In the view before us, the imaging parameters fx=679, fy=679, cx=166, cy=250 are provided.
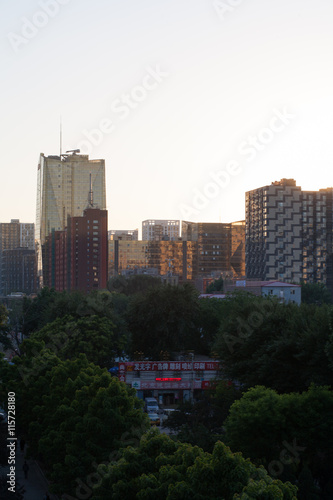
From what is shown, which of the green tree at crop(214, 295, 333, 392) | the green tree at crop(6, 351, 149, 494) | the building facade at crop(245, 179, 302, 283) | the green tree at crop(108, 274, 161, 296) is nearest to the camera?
the green tree at crop(6, 351, 149, 494)

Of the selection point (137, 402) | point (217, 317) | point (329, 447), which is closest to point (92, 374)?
point (137, 402)

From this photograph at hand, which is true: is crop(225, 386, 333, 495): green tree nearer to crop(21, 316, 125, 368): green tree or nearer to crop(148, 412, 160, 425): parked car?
crop(148, 412, 160, 425): parked car

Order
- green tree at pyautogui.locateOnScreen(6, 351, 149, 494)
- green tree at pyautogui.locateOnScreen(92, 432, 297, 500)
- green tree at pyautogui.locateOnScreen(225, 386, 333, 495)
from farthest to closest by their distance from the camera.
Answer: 1. green tree at pyautogui.locateOnScreen(225, 386, 333, 495)
2. green tree at pyautogui.locateOnScreen(6, 351, 149, 494)
3. green tree at pyautogui.locateOnScreen(92, 432, 297, 500)

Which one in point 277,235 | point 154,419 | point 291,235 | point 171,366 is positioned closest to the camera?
point 154,419

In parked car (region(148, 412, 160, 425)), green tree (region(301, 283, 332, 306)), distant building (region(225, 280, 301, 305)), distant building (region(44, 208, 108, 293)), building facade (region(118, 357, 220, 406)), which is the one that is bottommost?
parked car (region(148, 412, 160, 425))

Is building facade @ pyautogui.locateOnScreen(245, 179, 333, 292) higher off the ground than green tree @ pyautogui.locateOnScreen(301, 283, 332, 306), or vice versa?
building facade @ pyautogui.locateOnScreen(245, 179, 333, 292)

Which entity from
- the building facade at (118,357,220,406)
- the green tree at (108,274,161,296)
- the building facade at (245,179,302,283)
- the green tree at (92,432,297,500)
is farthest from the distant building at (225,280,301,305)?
the green tree at (92,432,297,500)

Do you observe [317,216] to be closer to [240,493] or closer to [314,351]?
[314,351]

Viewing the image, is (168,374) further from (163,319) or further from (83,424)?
(83,424)

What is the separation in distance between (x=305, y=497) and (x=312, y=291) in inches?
3716

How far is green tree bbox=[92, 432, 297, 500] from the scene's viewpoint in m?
15.2

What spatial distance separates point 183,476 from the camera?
16.2 metres

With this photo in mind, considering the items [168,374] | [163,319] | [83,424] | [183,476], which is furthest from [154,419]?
[183,476]

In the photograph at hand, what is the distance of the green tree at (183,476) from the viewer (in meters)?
15.2
